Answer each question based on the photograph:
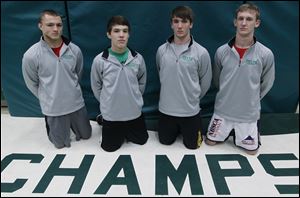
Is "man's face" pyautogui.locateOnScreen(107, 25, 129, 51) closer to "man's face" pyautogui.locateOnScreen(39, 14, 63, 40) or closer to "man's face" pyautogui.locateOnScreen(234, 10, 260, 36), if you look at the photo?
"man's face" pyautogui.locateOnScreen(39, 14, 63, 40)

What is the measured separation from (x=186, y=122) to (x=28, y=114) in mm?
1527

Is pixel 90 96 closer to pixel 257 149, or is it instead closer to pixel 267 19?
pixel 257 149

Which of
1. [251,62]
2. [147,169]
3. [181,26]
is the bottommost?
[147,169]

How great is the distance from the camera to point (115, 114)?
2.24 m

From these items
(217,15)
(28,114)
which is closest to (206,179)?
(217,15)

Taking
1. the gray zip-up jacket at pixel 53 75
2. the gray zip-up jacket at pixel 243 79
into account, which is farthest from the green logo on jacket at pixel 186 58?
the gray zip-up jacket at pixel 53 75

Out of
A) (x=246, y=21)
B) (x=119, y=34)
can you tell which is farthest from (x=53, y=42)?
(x=246, y=21)

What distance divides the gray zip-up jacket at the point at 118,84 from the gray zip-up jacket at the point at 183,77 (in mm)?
187

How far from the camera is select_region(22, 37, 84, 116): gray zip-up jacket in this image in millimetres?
2146

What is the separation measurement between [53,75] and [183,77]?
93 centimetres

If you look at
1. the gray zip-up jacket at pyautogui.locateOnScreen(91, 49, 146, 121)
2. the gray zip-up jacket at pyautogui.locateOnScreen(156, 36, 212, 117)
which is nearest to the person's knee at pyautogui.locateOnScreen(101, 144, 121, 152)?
the gray zip-up jacket at pyautogui.locateOnScreen(91, 49, 146, 121)

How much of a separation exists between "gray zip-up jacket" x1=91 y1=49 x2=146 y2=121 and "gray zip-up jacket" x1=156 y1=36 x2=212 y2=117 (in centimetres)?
19

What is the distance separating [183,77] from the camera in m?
2.20

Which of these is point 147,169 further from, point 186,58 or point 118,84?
point 186,58
